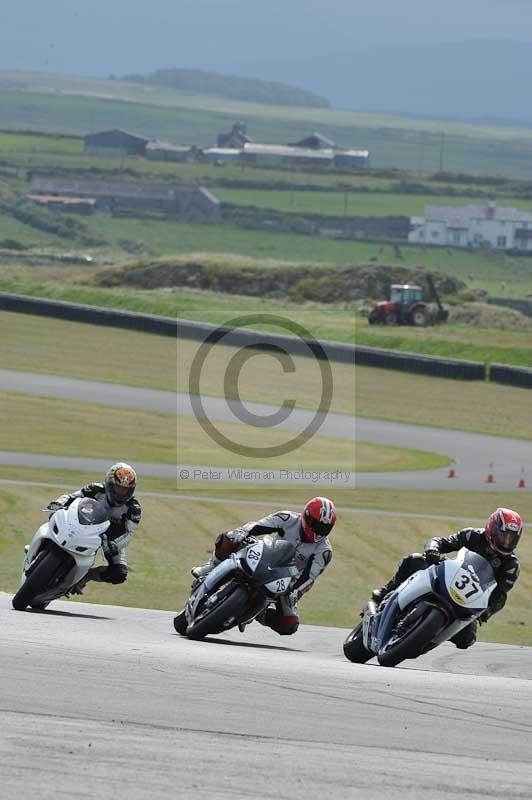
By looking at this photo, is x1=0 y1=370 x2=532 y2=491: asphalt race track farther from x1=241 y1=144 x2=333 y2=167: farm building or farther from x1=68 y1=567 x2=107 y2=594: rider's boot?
x1=241 y1=144 x2=333 y2=167: farm building

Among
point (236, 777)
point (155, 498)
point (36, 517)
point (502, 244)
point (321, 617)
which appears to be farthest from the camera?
point (502, 244)

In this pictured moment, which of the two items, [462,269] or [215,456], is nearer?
[215,456]

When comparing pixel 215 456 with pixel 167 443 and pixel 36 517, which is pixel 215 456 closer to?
pixel 167 443

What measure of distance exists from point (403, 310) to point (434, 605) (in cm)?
4833

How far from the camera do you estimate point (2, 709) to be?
7.85 m

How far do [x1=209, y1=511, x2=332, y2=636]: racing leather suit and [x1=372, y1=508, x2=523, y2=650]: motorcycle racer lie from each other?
91 centimetres

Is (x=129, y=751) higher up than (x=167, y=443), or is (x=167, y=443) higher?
(x=129, y=751)

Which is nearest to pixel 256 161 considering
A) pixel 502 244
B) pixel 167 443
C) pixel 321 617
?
pixel 502 244

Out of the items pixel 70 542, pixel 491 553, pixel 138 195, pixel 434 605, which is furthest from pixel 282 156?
pixel 434 605

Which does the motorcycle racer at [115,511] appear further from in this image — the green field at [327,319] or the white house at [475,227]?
the white house at [475,227]

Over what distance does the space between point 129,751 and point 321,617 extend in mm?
10400

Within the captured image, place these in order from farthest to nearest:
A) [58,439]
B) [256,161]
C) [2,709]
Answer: [256,161]
[58,439]
[2,709]

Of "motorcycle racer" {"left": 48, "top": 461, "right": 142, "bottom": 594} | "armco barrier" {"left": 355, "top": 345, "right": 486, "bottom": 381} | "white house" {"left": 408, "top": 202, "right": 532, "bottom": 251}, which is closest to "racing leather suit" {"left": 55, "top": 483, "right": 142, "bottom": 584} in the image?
"motorcycle racer" {"left": 48, "top": 461, "right": 142, "bottom": 594}

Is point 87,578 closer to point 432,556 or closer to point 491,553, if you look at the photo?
point 432,556
